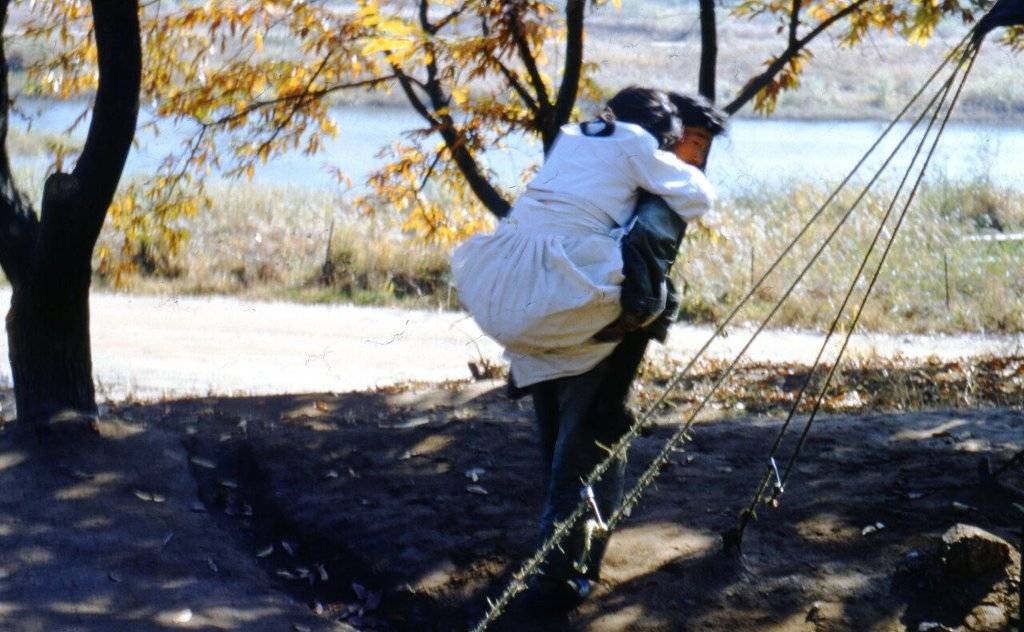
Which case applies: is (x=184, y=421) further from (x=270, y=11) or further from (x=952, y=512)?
(x=952, y=512)

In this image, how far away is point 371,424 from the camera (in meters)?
6.88

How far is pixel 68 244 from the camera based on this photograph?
5801 millimetres

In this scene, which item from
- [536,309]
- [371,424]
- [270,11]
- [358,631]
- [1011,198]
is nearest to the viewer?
[536,309]

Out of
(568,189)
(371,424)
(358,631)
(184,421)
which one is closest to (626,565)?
(358,631)

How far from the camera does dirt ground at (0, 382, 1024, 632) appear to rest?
4.44m

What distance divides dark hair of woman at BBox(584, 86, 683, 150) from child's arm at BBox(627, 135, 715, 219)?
12 cm

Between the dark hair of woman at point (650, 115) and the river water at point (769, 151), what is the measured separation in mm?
7221

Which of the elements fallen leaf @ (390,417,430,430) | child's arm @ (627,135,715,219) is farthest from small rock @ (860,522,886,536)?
fallen leaf @ (390,417,430,430)

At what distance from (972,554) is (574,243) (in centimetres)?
154

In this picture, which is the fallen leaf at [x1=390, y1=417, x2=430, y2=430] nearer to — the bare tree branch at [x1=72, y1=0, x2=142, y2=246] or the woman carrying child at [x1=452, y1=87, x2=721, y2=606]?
the bare tree branch at [x1=72, y1=0, x2=142, y2=246]

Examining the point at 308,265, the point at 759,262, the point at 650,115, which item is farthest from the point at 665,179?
the point at 308,265

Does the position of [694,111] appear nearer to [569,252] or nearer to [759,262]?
[569,252]

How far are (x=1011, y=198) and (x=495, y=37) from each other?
490 inches

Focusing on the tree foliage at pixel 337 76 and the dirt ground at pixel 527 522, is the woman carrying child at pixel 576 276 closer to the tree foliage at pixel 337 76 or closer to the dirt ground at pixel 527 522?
the dirt ground at pixel 527 522
